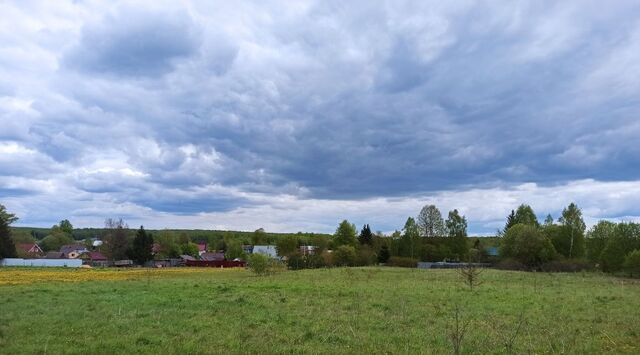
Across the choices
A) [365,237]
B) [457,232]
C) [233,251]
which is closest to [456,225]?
[457,232]

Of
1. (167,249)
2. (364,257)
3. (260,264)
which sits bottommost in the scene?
(260,264)

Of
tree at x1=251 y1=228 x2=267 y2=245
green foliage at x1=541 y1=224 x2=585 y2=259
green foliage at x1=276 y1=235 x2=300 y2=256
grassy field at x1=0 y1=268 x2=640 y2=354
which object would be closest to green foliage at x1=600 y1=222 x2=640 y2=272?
green foliage at x1=541 y1=224 x2=585 y2=259

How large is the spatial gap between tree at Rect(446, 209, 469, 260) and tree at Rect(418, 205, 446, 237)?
6.05ft

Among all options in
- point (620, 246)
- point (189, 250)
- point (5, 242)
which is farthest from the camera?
point (189, 250)

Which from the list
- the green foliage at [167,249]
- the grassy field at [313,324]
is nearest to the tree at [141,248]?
the green foliage at [167,249]

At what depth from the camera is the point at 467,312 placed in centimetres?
2031

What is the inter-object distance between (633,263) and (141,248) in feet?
328

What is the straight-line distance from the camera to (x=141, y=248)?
120000 millimetres

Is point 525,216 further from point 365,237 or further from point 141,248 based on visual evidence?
point 141,248

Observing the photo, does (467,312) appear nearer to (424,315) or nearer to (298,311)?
(424,315)

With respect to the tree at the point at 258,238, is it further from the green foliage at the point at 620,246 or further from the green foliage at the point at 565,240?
the green foliage at the point at 620,246

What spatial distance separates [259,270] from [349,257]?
1254 inches

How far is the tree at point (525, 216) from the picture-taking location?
112 meters

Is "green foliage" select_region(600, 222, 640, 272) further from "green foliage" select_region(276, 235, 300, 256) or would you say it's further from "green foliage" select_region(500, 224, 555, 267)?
"green foliage" select_region(276, 235, 300, 256)
